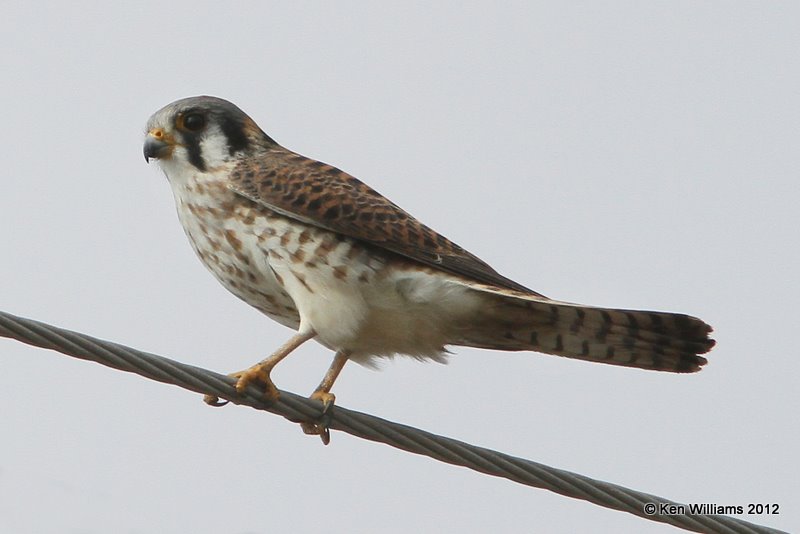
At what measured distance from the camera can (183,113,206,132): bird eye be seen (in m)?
5.66

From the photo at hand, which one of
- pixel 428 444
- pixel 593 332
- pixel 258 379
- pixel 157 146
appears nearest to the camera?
pixel 428 444

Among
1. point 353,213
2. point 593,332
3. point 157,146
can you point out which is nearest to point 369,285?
point 353,213

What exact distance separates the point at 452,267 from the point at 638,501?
4.81ft

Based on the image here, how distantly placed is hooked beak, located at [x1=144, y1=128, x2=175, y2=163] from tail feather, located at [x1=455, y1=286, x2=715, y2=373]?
1444mm

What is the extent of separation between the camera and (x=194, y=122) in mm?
5680

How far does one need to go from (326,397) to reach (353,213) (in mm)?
830

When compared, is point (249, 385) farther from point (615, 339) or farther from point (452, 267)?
point (615, 339)

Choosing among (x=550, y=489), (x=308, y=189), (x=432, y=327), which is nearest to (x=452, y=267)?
(x=432, y=327)

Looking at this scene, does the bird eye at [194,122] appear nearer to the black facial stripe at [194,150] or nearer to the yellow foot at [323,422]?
the black facial stripe at [194,150]

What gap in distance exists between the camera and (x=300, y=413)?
459 cm

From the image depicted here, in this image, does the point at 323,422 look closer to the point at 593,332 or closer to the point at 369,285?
the point at 369,285

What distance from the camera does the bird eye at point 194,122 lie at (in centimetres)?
566

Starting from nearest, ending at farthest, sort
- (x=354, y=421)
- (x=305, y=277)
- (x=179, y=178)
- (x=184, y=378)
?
(x=184, y=378), (x=354, y=421), (x=305, y=277), (x=179, y=178)

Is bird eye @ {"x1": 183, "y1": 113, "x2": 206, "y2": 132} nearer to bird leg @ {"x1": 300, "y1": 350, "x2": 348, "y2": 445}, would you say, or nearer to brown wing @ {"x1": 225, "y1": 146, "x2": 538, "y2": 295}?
brown wing @ {"x1": 225, "y1": 146, "x2": 538, "y2": 295}
